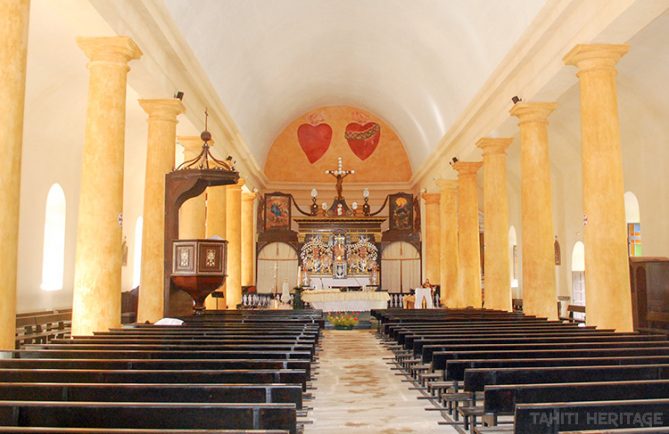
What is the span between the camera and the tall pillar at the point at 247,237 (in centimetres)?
2686

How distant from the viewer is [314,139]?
31.5 meters

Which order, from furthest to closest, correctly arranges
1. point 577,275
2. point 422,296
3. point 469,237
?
point 422,296 < point 577,275 < point 469,237

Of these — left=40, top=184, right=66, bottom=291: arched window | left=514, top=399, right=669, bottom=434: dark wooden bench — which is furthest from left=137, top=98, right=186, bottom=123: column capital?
left=514, top=399, right=669, bottom=434: dark wooden bench

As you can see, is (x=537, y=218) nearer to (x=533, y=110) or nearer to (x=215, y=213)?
(x=533, y=110)

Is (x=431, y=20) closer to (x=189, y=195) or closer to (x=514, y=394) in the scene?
(x=189, y=195)

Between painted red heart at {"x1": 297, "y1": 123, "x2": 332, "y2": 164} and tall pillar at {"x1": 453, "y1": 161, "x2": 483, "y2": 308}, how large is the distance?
12580 mm

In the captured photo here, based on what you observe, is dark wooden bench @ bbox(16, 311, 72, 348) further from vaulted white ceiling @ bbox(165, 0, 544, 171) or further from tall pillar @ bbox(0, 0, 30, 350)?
vaulted white ceiling @ bbox(165, 0, 544, 171)

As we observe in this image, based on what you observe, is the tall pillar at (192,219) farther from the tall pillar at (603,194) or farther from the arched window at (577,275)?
the arched window at (577,275)

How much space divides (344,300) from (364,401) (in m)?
12.7

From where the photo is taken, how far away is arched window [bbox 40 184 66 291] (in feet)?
53.1

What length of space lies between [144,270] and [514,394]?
8955 millimetres

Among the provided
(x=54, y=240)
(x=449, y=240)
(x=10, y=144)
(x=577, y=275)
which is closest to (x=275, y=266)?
(x=449, y=240)

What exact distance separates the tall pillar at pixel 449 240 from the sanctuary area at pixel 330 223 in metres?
0.11

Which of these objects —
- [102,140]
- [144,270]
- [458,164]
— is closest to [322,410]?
[102,140]
